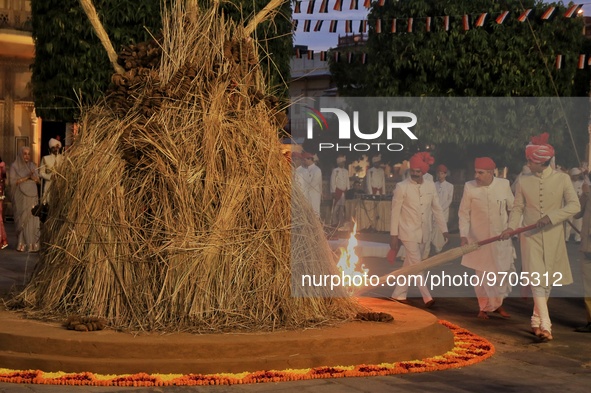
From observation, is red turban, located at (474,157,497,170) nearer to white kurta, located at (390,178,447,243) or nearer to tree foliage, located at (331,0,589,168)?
white kurta, located at (390,178,447,243)

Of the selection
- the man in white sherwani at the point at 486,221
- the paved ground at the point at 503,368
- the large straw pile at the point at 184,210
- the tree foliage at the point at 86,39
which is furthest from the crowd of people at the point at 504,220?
the tree foliage at the point at 86,39

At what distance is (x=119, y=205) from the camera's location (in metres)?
9.37

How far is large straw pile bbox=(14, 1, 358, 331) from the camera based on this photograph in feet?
30.0

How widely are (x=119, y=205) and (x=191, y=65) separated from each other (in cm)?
140

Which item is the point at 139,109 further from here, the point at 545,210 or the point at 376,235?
the point at 376,235

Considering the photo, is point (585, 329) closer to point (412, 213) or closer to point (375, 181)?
point (412, 213)

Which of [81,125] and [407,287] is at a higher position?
[81,125]

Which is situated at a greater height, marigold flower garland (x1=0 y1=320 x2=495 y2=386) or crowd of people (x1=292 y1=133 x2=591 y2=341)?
crowd of people (x1=292 y1=133 x2=591 y2=341)

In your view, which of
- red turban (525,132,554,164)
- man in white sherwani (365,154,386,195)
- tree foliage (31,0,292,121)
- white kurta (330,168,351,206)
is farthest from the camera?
man in white sherwani (365,154,386,195)

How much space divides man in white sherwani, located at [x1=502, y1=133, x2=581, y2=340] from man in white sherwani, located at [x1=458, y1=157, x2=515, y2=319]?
4.90 feet

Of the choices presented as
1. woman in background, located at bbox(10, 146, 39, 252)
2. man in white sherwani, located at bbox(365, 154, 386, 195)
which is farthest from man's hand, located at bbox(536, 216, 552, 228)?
man in white sherwani, located at bbox(365, 154, 386, 195)

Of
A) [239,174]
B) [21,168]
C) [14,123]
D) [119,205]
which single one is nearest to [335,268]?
[239,174]

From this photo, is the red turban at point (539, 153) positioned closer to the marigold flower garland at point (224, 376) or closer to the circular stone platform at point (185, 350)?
the marigold flower garland at point (224, 376)

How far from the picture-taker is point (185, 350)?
8.38 m
